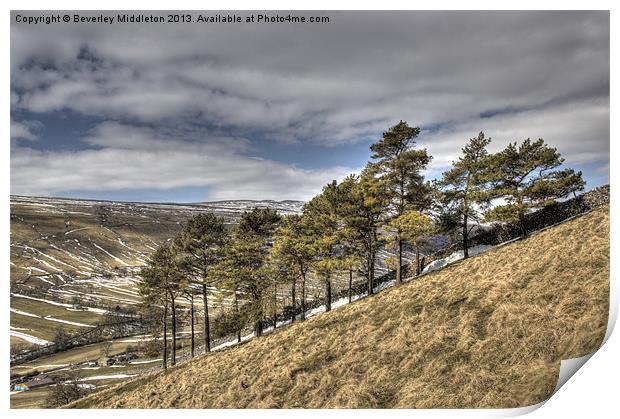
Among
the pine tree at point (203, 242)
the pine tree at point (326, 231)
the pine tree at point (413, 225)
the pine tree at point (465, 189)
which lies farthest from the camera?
the pine tree at point (203, 242)

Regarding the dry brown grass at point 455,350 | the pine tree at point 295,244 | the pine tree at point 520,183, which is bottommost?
the dry brown grass at point 455,350

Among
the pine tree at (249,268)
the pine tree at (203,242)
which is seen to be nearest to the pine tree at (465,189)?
the pine tree at (249,268)

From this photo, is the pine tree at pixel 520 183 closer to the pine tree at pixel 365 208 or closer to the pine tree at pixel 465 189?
the pine tree at pixel 465 189

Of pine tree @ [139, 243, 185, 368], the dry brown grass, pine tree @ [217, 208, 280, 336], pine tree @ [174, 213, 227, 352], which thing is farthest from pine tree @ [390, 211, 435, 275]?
pine tree @ [139, 243, 185, 368]

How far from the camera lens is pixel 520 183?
19.7 meters

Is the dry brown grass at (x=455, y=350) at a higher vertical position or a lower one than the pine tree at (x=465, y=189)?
lower

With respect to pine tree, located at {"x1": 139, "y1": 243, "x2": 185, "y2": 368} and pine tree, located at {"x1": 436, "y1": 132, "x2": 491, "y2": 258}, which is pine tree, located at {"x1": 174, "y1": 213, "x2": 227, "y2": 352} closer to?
pine tree, located at {"x1": 139, "y1": 243, "x2": 185, "y2": 368}

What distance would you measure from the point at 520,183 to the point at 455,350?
16254mm

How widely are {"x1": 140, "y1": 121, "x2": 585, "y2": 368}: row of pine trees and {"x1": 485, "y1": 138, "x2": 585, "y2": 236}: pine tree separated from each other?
0.05 m

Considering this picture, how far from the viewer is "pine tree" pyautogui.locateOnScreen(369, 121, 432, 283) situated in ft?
55.6

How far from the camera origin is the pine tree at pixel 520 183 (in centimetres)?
1794

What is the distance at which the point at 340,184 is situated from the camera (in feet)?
56.5

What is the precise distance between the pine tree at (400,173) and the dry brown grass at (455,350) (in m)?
7.12
